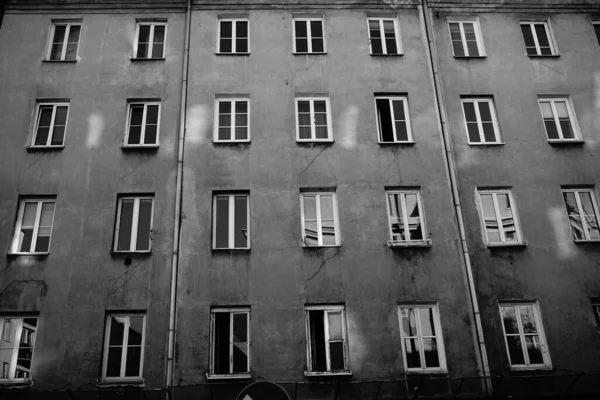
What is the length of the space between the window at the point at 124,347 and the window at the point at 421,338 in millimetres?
7028

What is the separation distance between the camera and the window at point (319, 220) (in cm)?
1616

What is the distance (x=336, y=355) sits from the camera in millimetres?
14789

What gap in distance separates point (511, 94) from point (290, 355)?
11.3 m

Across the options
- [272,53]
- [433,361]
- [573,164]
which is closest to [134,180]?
[272,53]

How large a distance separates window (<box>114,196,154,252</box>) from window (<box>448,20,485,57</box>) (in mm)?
11728

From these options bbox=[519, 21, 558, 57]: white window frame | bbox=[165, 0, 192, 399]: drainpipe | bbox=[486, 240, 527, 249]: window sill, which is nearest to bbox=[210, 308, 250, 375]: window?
bbox=[165, 0, 192, 399]: drainpipe

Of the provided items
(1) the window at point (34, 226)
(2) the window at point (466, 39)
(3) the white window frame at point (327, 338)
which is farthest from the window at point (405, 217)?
(1) the window at point (34, 226)

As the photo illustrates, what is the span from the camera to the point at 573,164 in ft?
57.1

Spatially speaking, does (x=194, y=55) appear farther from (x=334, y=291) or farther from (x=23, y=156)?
(x=334, y=291)

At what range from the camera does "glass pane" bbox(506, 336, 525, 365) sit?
14.9 meters

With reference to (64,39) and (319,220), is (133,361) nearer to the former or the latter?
(319,220)

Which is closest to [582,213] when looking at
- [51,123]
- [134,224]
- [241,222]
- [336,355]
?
[336,355]

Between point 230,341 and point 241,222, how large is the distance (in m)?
3.50

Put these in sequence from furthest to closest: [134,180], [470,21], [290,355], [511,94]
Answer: [470,21], [511,94], [134,180], [290,355]
